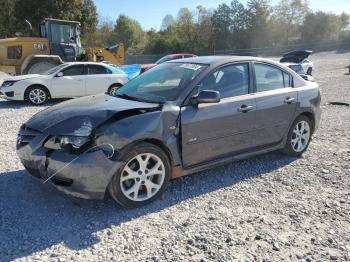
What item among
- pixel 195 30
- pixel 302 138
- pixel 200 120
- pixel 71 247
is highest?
pixel 195 30

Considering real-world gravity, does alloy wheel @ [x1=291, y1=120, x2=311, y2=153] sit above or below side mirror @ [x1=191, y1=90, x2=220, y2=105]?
below

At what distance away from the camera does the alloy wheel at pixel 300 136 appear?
19.3 feet

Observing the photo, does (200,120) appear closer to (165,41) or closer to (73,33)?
(73,33)

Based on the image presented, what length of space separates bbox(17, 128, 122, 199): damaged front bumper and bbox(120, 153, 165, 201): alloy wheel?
224 millimetres

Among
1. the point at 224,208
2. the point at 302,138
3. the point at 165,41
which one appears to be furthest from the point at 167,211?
the point at 165,41

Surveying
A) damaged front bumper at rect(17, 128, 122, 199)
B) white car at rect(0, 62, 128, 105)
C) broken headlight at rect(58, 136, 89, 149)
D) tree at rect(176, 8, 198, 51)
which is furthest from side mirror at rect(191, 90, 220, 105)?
tree at rect(176, 8, 198, 51)

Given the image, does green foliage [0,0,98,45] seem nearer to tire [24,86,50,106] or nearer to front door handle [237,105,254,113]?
tire [24,86,50,106]

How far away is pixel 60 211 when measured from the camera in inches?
160

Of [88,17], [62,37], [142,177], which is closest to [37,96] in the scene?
[62,37]

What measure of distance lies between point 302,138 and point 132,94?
2.86 m

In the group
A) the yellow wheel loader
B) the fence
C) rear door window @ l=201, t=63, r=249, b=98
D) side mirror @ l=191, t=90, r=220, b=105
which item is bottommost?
side mirror @ l=191, t=90, r=220, b=105

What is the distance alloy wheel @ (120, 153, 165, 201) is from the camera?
13.3 ft

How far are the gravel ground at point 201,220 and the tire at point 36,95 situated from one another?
Answer: 6.34 m

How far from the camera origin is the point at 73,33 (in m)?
17.9
